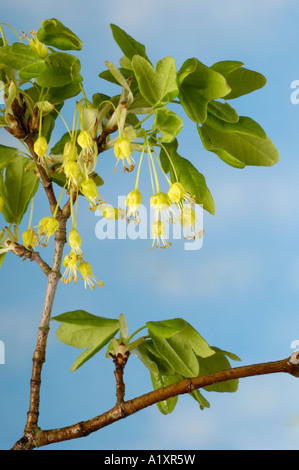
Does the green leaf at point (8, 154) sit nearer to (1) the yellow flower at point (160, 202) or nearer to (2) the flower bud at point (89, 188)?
(2) the flower bud at point (89, 188)

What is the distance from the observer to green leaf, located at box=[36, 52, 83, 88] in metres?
1.05

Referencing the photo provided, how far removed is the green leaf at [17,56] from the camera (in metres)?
1.06

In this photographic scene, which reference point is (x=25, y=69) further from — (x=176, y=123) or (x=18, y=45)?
(x=176, y=123)

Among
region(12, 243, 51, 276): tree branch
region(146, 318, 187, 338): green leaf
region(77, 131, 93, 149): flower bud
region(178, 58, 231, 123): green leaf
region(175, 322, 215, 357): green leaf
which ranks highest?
region(178, 58, 231, 123): green leaf

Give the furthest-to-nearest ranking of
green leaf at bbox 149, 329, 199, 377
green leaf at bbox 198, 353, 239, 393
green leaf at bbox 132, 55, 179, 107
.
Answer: green leaf at bbox 198, 353, 239, 393, green leaf at bbox 149, 329, 199, 377, green leaf at bbox 132, 55, 179, 107

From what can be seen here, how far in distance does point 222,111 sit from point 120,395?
1.57 feet

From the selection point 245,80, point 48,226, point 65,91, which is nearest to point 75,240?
point 48,226

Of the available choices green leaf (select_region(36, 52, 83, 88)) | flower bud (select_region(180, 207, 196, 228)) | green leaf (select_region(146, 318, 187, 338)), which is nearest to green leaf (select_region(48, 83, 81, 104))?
green leaf (select_region(36, 52, 83, 88))

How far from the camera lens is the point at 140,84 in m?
0.98

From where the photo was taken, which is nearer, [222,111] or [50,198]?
[222,111]

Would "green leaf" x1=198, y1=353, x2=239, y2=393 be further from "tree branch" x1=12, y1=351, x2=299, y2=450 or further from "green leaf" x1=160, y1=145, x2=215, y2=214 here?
"green leaf" x1=160, y1=145, x2=215, y2=214

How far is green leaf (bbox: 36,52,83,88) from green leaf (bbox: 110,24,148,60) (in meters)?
0.07

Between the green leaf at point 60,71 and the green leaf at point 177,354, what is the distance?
1.39ft
